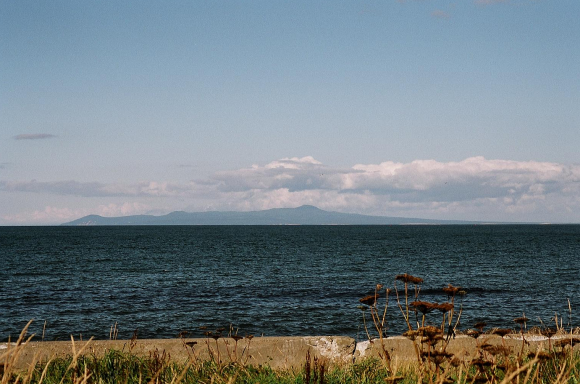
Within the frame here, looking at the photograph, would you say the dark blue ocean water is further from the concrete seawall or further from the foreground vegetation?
the foreground vegetation

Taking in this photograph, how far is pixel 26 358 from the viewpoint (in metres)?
7.32

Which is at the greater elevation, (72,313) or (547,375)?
(547,375)

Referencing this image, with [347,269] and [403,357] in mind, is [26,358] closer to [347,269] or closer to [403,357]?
[403,357]

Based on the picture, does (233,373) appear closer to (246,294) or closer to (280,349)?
(280,349)

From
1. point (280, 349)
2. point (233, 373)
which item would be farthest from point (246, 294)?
point (233, 373)

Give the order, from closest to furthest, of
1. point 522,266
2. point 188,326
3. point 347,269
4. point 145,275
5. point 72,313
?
point 188,326 < point 72,313 < point 145,275 < point 347,269 < point 522,266

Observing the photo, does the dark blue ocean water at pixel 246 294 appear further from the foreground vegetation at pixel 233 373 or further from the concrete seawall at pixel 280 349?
the foreground vegetation at pixel 233 373

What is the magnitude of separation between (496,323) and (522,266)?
3097 centimetres

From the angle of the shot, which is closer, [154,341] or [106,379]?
[106,379]

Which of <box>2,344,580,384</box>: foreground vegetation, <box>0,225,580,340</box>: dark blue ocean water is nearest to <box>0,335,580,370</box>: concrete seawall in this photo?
<box>2,344,580,384</box>: foreground vegetation

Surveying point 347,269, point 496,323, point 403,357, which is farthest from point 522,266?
point 403,357

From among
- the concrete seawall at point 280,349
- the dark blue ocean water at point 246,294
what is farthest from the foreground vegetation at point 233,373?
the dark blue ocean water at point 246,294

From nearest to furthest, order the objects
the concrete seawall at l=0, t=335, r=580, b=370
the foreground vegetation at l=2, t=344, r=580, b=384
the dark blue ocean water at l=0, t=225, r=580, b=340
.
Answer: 1. the foreground vegetation at l=2, t=344, r=580, b=384
2. the concrete seawall at l=0, t=335, r=580, b=370
3. the dark blue ocean water at l=0, t=225, r=580, b=340

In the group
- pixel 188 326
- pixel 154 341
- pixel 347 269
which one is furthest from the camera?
pixel 347 269
